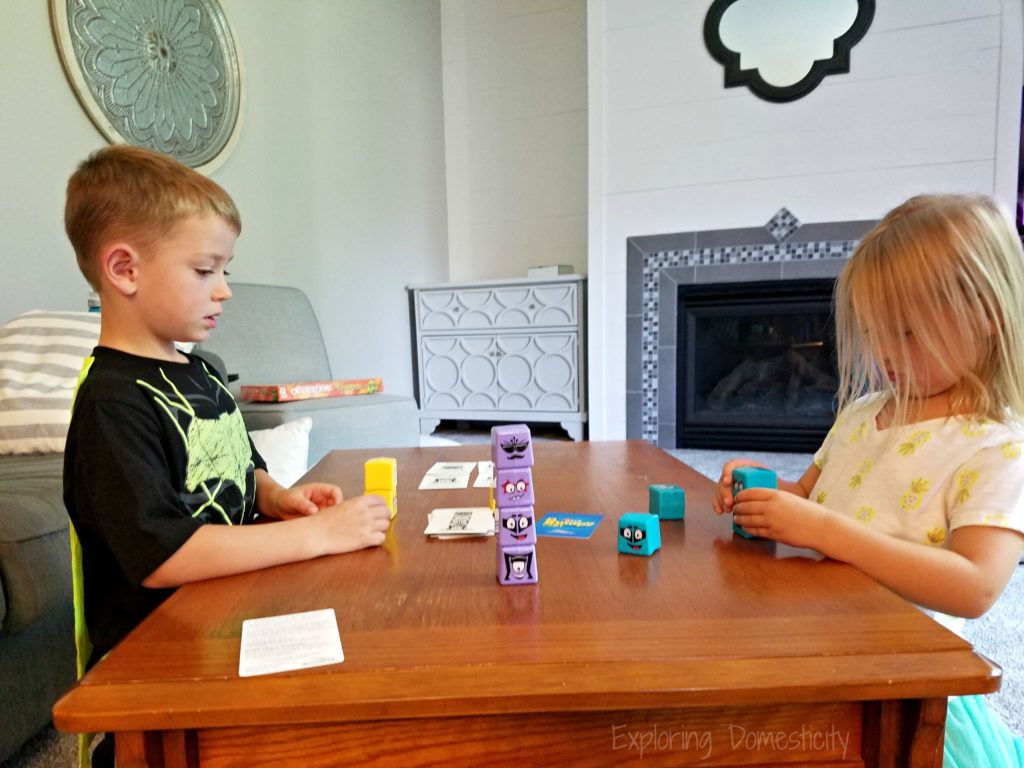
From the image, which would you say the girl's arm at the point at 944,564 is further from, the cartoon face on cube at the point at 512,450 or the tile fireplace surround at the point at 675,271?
the tile fireplace surround at the point at 675,271

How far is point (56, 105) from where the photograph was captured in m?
1.49

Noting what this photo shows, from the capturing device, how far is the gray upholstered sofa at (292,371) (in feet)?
4.95

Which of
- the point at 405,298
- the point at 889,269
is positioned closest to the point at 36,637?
the point at 889,269

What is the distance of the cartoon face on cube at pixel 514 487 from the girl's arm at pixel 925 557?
0.27 meters

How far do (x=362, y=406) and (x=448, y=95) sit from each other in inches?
110

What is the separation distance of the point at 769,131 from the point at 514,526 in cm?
280

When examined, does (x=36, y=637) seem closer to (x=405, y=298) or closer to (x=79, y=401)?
(x=79, y=401)

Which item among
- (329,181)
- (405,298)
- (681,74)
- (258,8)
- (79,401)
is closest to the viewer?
(79,401)

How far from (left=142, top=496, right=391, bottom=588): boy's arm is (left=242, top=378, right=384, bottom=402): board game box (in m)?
1.03

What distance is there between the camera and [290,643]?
44 centimetres

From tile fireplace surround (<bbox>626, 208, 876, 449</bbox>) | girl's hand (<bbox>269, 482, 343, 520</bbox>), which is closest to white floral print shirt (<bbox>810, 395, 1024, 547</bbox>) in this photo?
girl's hand (<bbox>269, 482, 343, 520</bbox>)

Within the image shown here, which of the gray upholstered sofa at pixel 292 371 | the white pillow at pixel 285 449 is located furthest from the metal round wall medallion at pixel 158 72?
the white pillow at pixel 285 449

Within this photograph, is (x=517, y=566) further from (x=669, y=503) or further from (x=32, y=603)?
(x=32, y=603)

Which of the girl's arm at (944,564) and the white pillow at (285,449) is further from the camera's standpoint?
the white pillow at (285,449)
